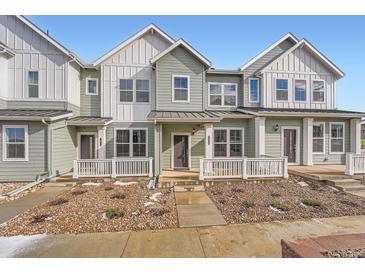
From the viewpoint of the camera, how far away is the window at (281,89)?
13031 mm

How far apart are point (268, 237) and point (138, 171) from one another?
6855 mm

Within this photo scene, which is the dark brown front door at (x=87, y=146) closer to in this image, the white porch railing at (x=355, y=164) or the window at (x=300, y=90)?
the window at (x=300, y=90)

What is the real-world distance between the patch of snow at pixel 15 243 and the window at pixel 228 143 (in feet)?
31.3

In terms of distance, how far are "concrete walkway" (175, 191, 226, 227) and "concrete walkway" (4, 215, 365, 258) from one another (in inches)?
13.8

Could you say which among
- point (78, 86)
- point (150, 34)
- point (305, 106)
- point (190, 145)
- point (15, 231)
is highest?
point (150, 34)

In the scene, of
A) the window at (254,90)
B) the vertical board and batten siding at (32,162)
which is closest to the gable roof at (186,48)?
the window at (254,90)

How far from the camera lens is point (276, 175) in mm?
9383

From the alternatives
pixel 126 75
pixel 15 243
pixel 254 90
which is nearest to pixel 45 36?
pixel 126 75

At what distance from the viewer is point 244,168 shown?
916cm

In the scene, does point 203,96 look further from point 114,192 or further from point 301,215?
point 301,215

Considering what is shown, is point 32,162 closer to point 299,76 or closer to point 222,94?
point 222,94

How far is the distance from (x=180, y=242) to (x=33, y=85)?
451 inches

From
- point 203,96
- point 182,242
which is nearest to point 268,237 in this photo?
point 182,242

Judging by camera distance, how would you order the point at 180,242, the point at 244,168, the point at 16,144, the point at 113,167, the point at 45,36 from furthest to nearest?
the point at 45,36 → the point at 113,167 → the point at 16,144 → the point at 244,168 → the point at 180,242
